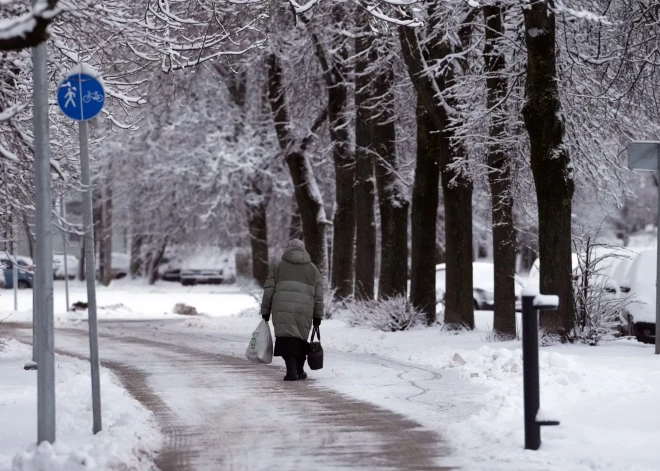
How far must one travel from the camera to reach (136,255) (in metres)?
51.1

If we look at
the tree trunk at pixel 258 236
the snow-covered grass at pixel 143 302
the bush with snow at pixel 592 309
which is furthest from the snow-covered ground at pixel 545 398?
the tree trunk at pixel 258 236

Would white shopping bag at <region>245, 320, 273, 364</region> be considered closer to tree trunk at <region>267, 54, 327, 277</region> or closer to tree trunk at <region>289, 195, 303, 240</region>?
tree trunk at <region>267, 54, 327, 277</region>

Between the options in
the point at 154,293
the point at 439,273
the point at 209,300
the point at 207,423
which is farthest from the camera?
the point at 154,293

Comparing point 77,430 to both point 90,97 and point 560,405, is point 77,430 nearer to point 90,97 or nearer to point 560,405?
point 90,97

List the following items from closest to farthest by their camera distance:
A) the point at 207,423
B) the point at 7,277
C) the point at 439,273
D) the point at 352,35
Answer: the point at 207,423 < the point at 352,35 < the point at 439,273 < the point at 7,277

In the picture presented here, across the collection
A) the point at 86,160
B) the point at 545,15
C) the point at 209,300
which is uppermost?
the point at 545,15

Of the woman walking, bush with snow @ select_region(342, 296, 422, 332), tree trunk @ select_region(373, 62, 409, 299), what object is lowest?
bush with snow @ select_region(342, 296, 422, 332)

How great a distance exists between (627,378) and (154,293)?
33.8 m

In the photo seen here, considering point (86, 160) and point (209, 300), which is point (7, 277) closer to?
point (209, 300)

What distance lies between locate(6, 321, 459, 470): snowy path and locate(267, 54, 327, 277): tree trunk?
953 centimetres

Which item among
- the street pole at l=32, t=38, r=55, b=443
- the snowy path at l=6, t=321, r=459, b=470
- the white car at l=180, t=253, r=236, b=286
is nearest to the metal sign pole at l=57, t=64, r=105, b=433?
the street pole at l=32, t=38, r=55, b=443

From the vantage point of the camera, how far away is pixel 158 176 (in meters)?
39.2

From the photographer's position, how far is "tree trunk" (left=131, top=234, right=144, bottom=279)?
49037mm

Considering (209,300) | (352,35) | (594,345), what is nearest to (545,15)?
(594,345)
